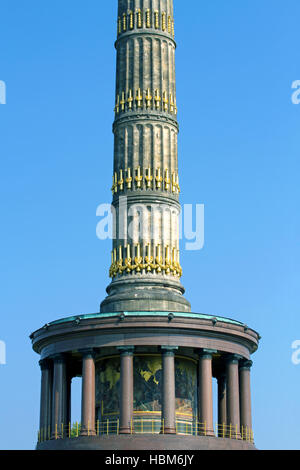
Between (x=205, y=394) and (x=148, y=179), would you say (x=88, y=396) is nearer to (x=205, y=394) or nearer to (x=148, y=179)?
(x=205, y=394)

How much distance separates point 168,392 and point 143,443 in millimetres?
3367

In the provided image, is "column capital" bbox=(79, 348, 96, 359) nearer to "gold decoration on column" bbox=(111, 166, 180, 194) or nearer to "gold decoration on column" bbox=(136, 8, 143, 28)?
"gold decoration on column" bbox=(111, 166, 180, 194)

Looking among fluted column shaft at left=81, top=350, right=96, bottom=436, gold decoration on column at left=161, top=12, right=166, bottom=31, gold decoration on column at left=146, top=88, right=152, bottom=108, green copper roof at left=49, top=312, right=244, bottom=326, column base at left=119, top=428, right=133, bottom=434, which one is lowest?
column base at left=119, top=428, right=133, bottom=434

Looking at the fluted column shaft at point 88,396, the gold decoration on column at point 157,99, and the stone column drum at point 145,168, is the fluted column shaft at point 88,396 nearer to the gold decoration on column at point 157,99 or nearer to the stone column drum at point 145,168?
the stone column drum at point 145,168

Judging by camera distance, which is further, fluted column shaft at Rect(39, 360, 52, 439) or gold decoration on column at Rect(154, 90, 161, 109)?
gold decoration on column at Rect(154, 90, 161, 109)

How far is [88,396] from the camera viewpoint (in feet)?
188

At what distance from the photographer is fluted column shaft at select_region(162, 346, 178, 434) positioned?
184 ft

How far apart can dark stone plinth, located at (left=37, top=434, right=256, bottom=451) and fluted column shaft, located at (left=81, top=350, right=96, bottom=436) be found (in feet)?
2.38

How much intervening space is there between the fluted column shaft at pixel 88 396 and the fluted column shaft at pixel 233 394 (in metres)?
8.65

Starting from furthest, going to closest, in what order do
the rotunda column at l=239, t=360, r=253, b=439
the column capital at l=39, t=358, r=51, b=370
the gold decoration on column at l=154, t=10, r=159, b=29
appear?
the gold decoration on column at l=154, t=10, r=159, b=29
the column capital at l=39, t=358, r=51, b=370
the rotunda column at l=239, t=360, r=253, b=439

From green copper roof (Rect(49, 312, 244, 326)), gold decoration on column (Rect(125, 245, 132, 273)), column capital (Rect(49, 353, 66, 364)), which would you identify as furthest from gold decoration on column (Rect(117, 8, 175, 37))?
column capital (Rect(49, 353, 66, 364))

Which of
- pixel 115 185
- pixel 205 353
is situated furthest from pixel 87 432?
pixel 115 185
